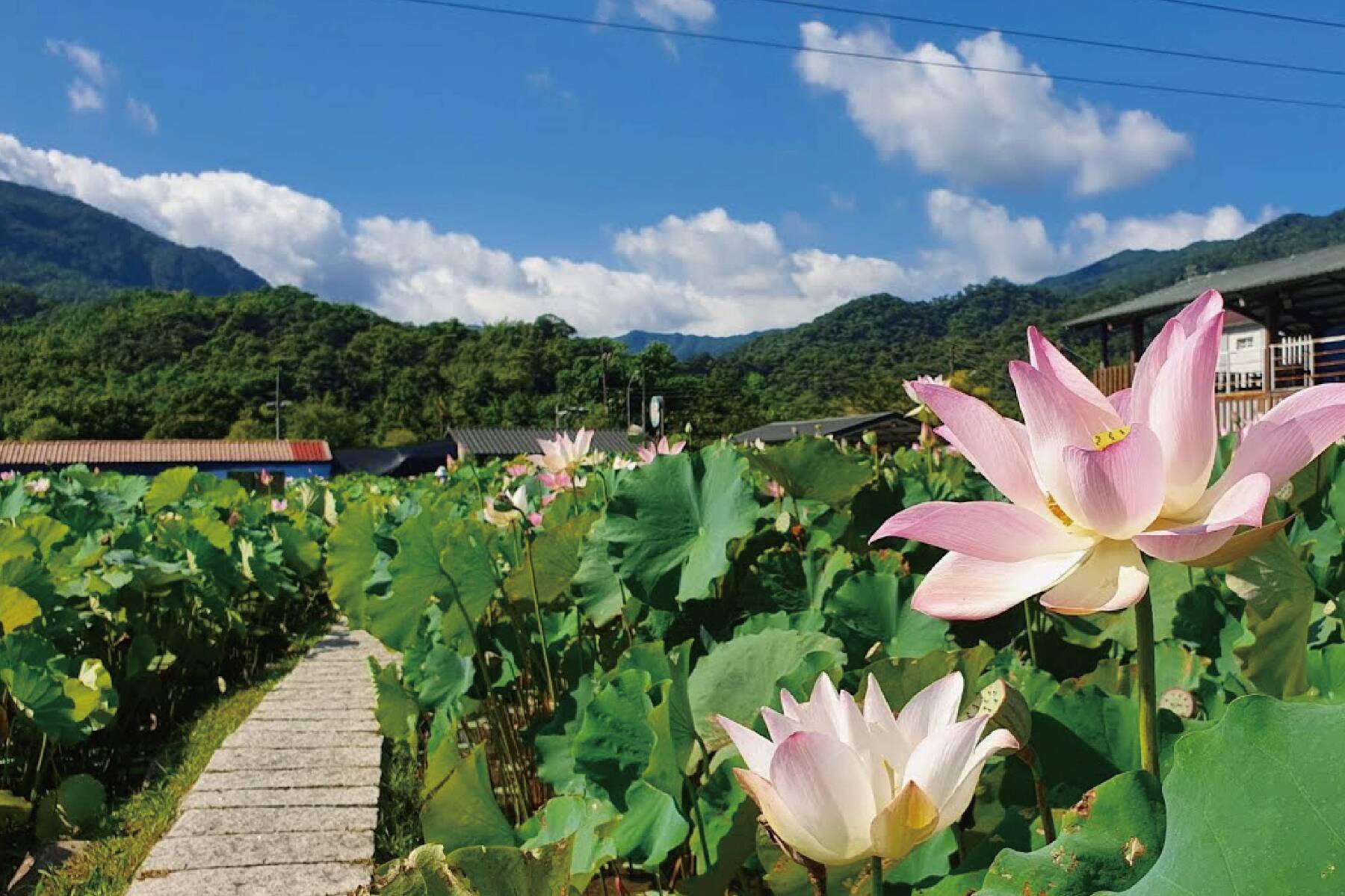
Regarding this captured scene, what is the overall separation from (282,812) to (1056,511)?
87.2 inches

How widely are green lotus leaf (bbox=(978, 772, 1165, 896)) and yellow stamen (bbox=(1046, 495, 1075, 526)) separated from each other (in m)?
0.12

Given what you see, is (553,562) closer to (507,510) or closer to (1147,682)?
(507,510)

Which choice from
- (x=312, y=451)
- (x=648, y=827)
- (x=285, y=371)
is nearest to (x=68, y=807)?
(x=648, y=827)

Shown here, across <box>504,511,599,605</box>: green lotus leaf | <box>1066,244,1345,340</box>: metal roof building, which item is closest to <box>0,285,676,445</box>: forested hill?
<box>1066,244,1345,340</box>: metal roof building

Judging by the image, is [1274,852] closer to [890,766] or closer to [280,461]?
[890,766]

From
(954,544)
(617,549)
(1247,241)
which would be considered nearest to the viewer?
(954,544)

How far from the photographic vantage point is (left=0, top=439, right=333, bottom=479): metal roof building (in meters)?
27.3

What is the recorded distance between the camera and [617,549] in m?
1.67

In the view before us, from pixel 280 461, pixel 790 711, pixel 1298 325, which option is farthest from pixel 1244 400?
pixel 280 461

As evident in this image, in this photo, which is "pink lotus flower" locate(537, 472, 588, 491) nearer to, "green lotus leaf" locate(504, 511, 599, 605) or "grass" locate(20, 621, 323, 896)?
"green lotus leaf" locate(504, 511, 599, 605)

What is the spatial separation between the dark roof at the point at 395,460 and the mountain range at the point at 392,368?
9.84 metres

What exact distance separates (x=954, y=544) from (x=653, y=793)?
0.63m

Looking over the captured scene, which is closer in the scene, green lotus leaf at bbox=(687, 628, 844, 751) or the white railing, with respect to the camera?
green lotus leaf at bbox=(687, 628, 844, 751)

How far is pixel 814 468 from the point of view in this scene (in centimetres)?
179
